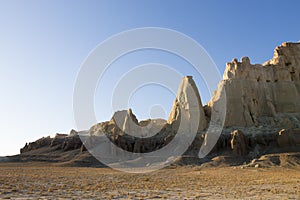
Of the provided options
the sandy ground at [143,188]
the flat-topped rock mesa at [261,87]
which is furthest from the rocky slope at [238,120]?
the sandy ground at [143,188]

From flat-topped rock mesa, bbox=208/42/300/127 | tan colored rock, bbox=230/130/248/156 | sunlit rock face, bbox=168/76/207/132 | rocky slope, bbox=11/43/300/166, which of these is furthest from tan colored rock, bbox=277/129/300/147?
sunlit rock face, bbox=168/76/207/132

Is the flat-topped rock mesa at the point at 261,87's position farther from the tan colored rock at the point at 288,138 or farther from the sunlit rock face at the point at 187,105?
the tan colored rock at the point at 288,138

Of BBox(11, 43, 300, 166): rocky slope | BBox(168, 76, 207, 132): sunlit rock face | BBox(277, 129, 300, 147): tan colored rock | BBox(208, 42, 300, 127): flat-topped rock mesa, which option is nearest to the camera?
BBox(277, 129, 300, 147): tan colored rock

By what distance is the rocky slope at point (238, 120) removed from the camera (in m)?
54.3

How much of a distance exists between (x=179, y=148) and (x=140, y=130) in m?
17.0

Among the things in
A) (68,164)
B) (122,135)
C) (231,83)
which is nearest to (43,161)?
(68,164)

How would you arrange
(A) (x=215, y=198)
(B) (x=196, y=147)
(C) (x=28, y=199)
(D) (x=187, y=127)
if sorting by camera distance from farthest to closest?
(D) (x=187, y=127) → (B) (x=196, y=147) → (A) (x=215, y=198) → (C) (x=28, y=199)

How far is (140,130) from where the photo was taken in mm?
73812

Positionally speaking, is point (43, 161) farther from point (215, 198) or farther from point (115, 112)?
point (215, 198)

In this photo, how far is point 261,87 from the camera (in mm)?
69062

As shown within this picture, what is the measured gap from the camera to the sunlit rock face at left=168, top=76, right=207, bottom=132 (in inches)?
2564

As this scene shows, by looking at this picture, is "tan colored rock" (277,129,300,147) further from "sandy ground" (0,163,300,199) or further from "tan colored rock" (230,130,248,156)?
"sandy ground" (0,163,300,199)

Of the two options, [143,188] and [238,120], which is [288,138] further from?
[143,188]

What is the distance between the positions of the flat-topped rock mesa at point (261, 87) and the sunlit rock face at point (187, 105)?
4734 millimetres
